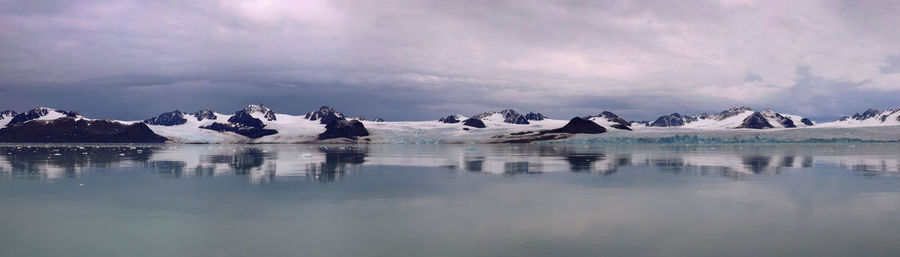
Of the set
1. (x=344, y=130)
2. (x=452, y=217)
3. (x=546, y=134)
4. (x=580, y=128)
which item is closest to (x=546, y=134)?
(x=546, y=134)

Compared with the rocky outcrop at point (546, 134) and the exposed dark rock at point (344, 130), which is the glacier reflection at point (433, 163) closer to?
the rocky outcrop at point (546, 134)

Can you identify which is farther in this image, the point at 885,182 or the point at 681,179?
the point at 681,179

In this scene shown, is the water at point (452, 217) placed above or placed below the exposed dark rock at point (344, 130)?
below

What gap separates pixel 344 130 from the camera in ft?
583

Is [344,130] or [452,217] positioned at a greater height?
[344,130]

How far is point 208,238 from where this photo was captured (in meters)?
9.98

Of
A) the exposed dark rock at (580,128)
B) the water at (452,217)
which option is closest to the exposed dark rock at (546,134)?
the exposed dark rock at (580,128)

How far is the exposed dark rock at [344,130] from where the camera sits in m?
170

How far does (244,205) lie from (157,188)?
6154mm

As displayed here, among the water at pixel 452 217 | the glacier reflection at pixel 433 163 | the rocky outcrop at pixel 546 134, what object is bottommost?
the water at pixel 452 217

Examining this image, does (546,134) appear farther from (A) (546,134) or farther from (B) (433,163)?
(B) (433,163)

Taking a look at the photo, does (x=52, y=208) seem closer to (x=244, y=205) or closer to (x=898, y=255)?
(x=244, y=205)

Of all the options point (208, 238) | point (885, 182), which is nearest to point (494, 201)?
point (208, 238)

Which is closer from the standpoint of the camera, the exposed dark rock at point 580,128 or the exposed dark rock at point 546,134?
the exposed dark rock at point 546,134
